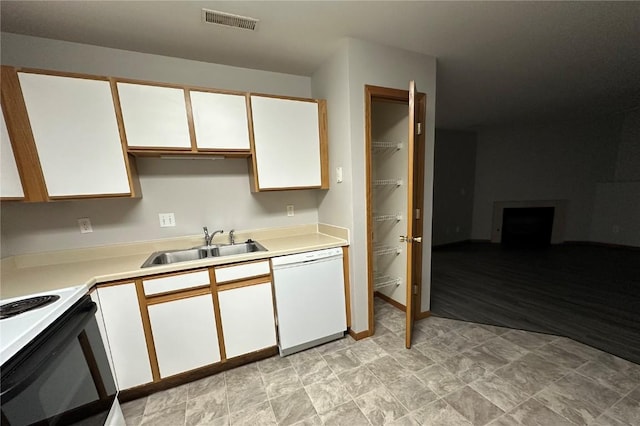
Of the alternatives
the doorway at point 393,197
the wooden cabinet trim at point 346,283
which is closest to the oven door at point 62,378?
the wooden cabinet trim at point 346,283

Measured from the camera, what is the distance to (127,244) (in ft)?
6.34

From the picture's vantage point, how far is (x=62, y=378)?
0.94 m

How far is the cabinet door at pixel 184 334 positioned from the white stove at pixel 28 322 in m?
0.47

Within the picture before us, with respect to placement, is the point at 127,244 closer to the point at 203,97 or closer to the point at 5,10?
the point at 203,97

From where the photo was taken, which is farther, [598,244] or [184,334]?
[598,244]

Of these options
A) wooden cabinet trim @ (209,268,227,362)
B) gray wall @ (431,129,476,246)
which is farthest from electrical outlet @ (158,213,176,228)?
gray wall @ (431,129,476,246)

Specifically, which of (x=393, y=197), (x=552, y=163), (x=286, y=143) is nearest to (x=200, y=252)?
(x=286, y=143)

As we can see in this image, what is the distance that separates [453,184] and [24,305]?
20.1ft

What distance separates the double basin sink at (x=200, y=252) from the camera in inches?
75.4

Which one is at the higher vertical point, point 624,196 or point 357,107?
point 357,107

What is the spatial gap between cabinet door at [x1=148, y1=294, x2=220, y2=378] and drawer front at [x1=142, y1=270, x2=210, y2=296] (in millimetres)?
94

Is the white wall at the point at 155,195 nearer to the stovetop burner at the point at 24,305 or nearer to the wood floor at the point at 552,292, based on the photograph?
the stovetop burner at the point at 24,305

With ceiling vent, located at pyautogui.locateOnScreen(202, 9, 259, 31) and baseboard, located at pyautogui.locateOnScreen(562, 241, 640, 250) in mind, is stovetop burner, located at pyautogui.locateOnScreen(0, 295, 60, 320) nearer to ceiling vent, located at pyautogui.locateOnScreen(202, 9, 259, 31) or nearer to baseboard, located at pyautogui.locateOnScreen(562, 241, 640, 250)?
ceiling vent, located at pyautogui.locateOnScreen(202, 9, 259, 31)

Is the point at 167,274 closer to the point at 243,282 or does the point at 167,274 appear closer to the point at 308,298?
the point at 243,282
